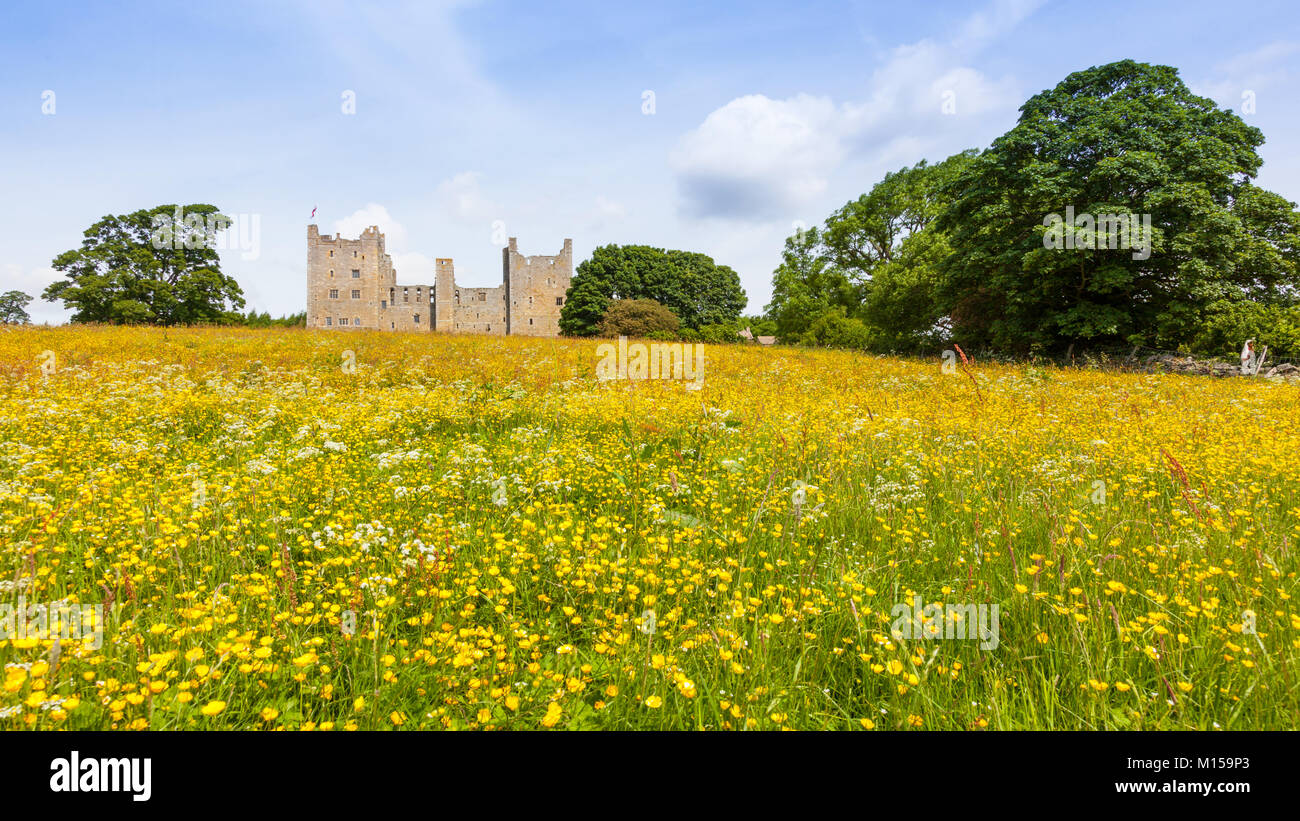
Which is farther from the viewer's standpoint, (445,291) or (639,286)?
(445,291)

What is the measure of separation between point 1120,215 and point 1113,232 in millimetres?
653

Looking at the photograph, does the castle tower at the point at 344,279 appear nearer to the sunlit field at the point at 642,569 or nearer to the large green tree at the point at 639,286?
the large green tree at the point at 639,286

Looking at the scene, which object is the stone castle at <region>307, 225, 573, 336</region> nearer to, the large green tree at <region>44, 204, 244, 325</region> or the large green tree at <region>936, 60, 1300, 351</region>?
the large green tree at <region>44, 204, 244, 325</region>

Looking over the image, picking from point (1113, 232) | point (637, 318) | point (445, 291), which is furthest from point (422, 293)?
point (1113, 232)

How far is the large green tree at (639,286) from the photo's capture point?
6275 centimetres

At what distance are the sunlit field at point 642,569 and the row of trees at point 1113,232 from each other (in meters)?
15.8

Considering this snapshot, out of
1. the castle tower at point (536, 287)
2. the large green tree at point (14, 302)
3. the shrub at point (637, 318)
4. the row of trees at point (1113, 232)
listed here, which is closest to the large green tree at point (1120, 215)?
the row of trees at point (1113, 232)

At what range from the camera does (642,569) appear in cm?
316

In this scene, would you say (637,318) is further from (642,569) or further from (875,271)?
(642,569)

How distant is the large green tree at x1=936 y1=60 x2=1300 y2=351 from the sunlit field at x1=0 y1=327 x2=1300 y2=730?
15.9 metres

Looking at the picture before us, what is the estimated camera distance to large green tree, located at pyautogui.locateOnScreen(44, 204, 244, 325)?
46.0 metres
